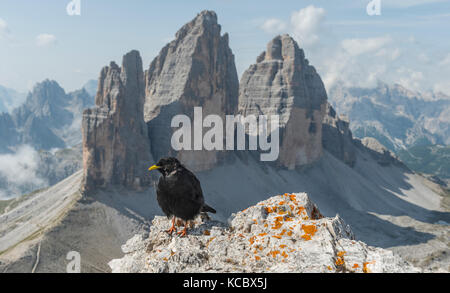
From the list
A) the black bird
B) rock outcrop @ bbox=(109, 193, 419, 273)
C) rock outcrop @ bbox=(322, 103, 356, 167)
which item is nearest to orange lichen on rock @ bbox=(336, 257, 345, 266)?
rock outcrop @ bbox=(109, 193, 419, 273)

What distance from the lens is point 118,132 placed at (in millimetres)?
68875

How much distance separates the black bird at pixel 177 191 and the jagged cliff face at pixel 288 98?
4006 inches

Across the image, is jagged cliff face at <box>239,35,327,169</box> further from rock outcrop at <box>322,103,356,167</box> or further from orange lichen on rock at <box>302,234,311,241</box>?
orange lichen on rock at <box>302,234,311,241</box>

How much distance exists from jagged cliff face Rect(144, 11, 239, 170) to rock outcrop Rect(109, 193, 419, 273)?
70.0m

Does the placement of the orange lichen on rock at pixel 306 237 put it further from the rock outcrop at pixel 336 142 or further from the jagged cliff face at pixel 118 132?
the rock outcrop at pixel 336 142

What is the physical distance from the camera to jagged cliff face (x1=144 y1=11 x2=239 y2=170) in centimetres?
8138

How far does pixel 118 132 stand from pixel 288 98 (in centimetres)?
6203

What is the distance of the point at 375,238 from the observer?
3147 inches

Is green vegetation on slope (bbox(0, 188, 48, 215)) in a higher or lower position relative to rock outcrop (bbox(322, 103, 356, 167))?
lower

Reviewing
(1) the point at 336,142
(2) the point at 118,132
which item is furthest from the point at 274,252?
(1) the point at 336,142

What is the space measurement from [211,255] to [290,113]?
105 metres

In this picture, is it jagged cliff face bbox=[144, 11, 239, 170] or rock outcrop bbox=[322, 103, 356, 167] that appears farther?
rock outcrop bbox=[322, 103, 356, 167]

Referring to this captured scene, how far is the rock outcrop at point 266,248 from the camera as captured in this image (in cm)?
612
